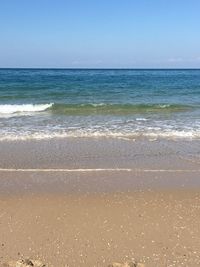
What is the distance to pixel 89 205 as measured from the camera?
6.11 metres

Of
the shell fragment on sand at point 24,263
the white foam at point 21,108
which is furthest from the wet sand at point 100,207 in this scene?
the white foam at point 21,108

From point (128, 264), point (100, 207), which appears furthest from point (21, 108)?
point (128, 264)

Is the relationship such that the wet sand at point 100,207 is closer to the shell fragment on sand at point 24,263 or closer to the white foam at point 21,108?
the shell fragment on sand at point 24,263

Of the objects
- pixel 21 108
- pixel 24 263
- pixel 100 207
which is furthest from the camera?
pixel 21 108

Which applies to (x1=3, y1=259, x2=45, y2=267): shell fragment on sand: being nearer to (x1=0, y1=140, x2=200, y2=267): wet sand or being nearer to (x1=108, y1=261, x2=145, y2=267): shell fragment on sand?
(x1=0, y1=140, x2=200, y2=267): wet sand

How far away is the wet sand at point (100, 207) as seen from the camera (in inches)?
186

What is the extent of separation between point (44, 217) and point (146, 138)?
6.37 m

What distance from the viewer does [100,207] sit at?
602cm

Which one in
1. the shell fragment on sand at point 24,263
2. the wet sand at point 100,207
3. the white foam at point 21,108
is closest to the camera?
the shell fragment on sand at point 24,263

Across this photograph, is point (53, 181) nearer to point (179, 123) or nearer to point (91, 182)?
point (91, 182)

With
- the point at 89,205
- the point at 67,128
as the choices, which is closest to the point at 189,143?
the point at 67,128

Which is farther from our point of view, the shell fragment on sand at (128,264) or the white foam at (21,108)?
the white foam at (21,108)

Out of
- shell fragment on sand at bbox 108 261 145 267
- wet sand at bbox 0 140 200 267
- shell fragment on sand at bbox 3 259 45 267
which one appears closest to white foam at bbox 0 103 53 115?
wet sand at bbox 0 140 200 267

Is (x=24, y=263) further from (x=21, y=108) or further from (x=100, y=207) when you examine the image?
(x=21, y=108)
